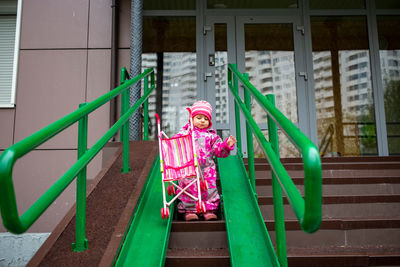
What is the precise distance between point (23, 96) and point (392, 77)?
723 cm

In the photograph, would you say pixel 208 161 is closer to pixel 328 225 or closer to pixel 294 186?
pixel 328 225

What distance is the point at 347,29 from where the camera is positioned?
23.1ft

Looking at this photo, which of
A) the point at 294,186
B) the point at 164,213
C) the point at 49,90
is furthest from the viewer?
the point at 49,90

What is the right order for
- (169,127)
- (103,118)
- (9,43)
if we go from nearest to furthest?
(103,118), (9,43), (169,127)

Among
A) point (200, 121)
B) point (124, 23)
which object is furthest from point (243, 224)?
point (124, 23)

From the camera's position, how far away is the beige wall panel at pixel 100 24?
5.91 m

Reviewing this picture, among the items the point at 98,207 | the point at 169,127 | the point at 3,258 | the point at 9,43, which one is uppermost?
the point at 9,43

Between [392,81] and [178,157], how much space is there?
6.42m

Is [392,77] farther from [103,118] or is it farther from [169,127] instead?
[103,118]

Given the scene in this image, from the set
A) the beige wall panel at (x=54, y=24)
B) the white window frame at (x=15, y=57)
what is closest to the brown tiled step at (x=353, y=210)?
the beige wall panel at (x=54, y=24)

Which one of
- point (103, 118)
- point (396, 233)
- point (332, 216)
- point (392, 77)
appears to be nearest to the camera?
point (396, 233)

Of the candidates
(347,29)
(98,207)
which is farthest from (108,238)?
(347,29)

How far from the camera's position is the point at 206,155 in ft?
10.9

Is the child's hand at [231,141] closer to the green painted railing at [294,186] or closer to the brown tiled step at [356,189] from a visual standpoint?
the green painted railing at [294,186]
